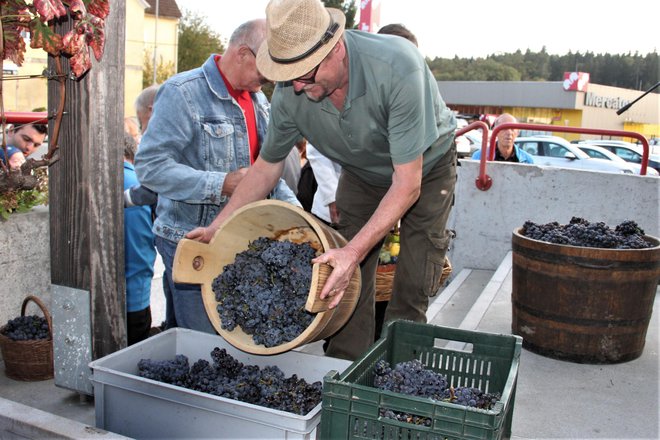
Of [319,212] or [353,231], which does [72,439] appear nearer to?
[353,231]

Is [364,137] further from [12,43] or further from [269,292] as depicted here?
[12,43]

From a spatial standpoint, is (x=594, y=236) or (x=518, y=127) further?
(x=518, y=127)

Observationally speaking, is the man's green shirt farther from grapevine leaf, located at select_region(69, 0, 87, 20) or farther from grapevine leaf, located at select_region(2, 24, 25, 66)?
grapevine leaf, located at select_region(2, 24, 25, 66)

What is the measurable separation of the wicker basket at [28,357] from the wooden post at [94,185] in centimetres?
109

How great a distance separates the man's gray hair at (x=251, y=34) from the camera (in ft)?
10.7

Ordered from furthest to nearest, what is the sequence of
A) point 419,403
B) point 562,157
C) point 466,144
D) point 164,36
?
1. point 164,36
2. point 466,144
3. point 562,157
4. point 419,403

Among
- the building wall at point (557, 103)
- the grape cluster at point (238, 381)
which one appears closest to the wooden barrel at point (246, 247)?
the grape cluster at point (238, 381)

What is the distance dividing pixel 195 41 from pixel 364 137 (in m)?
43.9

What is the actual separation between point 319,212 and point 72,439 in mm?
2772

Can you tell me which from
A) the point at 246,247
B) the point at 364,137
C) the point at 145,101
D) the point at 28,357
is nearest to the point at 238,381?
the point at 246,247

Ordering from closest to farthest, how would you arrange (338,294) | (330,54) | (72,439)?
1. (72,439)
2. (338,294)
3. (330,54)

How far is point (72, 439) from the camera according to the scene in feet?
7.04

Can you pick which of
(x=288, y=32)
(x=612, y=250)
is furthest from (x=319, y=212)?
(x=288, y=32)

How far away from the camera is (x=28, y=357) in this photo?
3807 mm
